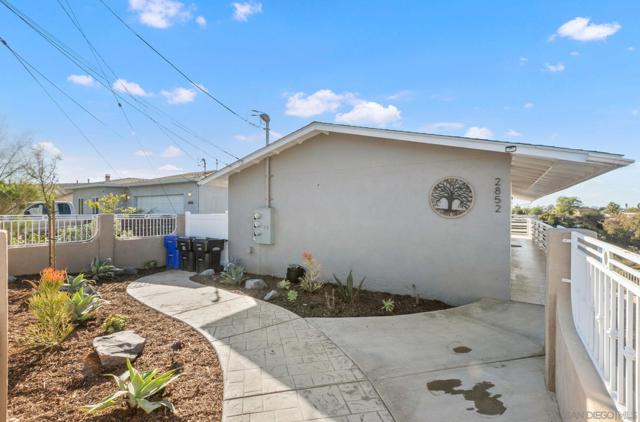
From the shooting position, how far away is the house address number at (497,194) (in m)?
5.96

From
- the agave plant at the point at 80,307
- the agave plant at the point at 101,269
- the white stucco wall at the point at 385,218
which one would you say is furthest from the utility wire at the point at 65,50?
the agave plant at the point at 80,307

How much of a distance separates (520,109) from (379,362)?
452 inches

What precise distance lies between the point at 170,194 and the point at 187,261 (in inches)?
401

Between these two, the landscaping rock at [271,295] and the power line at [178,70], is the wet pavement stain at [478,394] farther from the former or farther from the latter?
the power line at [178,70]

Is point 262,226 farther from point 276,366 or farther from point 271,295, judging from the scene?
point 276,366

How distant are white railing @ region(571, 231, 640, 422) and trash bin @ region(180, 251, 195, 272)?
9.65 metres

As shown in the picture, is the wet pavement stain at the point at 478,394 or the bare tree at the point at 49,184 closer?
the wet pavement stain at the point at 478,394

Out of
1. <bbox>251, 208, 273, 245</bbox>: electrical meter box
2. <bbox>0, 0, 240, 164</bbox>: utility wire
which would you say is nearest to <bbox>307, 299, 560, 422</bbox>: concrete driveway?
<bbox>251, 208, 273, 245</bbox>: electrical meter box

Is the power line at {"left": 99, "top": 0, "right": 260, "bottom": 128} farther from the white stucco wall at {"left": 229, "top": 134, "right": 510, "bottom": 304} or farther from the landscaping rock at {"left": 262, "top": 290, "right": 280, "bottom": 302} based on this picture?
the landscaping rock at {"left": 262, "top": 290, "right": 280, "bottom": 302}

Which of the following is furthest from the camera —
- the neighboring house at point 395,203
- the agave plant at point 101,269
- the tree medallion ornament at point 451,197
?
the agave plant at point 101,269

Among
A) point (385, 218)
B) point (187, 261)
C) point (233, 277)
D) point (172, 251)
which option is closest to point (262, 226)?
point (233, 277)

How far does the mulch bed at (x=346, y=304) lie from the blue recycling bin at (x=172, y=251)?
3980 millimetres

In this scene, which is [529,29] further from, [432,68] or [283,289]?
[283,289]

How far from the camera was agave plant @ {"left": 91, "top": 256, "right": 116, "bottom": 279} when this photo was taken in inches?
338
